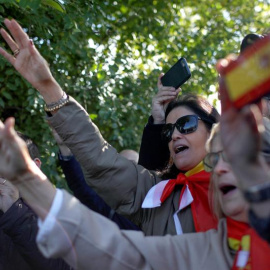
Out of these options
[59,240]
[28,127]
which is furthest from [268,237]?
[28,127]

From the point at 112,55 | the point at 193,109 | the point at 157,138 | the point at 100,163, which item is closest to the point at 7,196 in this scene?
the point at 100,163

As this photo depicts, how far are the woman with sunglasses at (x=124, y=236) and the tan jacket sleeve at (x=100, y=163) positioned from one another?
1.57 ft

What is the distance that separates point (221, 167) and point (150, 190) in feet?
2.11

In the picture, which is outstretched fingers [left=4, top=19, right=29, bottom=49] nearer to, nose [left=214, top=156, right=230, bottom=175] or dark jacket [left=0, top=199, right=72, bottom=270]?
dark jacket [left=0, top=199, right=72, bottom=270]

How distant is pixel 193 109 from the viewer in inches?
104

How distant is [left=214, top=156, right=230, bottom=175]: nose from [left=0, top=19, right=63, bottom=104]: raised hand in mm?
743

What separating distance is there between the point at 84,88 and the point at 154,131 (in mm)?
1846

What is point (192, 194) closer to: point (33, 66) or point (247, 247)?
point (247, 247)

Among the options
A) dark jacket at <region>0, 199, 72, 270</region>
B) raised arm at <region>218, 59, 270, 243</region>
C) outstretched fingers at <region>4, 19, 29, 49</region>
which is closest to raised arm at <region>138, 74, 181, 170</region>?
dark jacket at <region>0, 199, 72, 270</region>

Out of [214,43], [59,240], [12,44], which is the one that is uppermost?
[12,44]

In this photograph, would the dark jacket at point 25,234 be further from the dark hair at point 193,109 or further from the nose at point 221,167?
the nose at point 221,167

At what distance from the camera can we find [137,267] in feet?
5.54

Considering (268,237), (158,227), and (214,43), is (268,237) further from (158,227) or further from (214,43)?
(214,43)

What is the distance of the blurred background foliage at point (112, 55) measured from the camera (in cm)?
387
